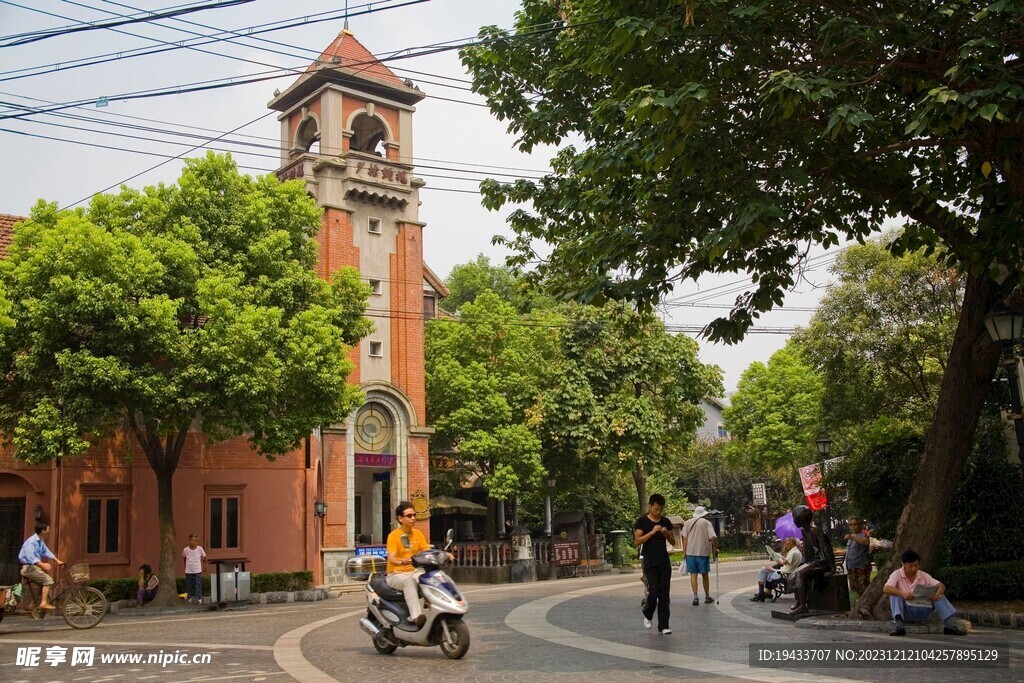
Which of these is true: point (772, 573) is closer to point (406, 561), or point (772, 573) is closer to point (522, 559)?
point (406, 561)

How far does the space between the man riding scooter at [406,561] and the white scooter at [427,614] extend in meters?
0.08

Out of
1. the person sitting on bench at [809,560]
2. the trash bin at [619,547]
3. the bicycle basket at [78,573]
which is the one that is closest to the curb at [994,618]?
the person sitting on bench at [809,560]

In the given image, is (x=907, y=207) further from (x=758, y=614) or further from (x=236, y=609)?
(x=236, y=609)

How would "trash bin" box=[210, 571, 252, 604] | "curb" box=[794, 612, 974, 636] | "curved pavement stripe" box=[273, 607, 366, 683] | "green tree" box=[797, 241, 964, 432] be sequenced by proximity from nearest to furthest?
"curved pavement stripe" box=[273, 607, 366, 683], "curb" box=[794, 612, 974, 636], "trash bin" box=[210, 571, 252, 604], "green tree" box=[797, 241, 964, 432]

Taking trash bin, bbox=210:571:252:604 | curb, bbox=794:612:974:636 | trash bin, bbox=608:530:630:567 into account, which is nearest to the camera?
curb, bbox=794:612:974:636

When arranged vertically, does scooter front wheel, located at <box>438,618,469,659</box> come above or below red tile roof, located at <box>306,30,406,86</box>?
below

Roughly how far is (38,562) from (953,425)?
1442 cm

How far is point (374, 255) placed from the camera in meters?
33.0

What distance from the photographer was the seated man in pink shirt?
463 inches

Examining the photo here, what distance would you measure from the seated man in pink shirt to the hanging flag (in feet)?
34.8

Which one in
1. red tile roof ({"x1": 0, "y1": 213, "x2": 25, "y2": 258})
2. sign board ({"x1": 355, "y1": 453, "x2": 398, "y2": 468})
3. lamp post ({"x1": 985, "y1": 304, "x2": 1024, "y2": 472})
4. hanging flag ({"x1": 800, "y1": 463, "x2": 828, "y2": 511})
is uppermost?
red tile roof ({"x1": 0, "y1": 213, "x2": 25, "y2": 258})

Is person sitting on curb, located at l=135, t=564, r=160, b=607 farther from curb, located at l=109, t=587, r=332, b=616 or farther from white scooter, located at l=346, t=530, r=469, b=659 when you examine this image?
white scooter, located at l=346, t=530, r=469, b=659

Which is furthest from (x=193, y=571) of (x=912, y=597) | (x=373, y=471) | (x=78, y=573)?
(x=912, y=597)

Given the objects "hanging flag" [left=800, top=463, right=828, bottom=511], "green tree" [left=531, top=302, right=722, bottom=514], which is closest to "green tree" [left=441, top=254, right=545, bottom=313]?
"green tree" [left=531, top=302, right=722, bottom=514]
